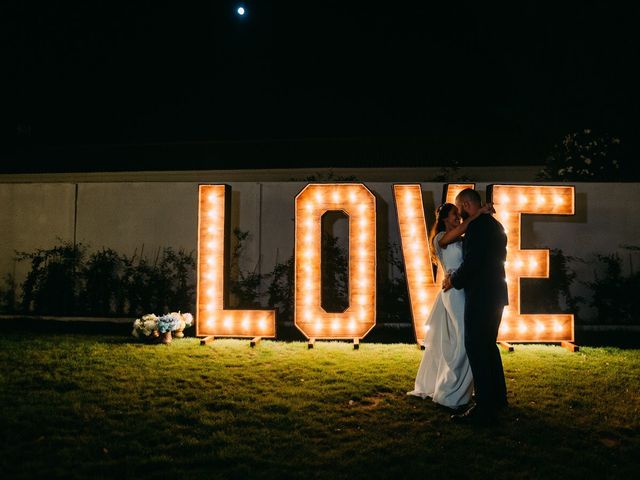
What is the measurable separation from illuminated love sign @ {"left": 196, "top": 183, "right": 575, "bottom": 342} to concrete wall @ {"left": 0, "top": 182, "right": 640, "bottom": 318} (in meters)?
1.52

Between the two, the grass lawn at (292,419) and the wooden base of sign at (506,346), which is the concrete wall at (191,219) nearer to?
the wooden base of sign at (506,346)

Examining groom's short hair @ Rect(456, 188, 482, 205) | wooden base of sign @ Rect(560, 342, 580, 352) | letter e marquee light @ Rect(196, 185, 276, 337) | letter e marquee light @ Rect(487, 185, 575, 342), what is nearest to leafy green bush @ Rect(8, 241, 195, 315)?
letter e marquee light @ Rect(196, 185, 276, 337)

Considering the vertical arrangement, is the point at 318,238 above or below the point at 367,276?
above

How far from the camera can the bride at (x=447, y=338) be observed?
5.08m

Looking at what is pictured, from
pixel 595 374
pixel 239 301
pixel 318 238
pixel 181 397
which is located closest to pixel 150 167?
pixel 239 301

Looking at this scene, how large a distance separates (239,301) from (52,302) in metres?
3.95

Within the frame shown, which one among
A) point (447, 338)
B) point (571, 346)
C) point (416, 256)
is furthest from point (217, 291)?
point (571, 346)

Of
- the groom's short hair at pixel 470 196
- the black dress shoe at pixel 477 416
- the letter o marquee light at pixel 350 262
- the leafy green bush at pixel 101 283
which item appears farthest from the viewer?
the leafy green bush at pixel 101 283

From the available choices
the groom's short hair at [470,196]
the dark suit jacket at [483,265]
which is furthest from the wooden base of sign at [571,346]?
the groom's short hair at [470,196]

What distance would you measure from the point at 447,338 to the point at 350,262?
2.88m

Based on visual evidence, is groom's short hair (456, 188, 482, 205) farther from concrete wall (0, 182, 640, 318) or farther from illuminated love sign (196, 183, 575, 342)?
concrete wall (0, 182, 640, 318)

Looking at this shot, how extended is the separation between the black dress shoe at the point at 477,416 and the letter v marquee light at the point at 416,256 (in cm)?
282

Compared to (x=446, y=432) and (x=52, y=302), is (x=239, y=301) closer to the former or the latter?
(x=52, y=302)

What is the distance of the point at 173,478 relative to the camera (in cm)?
359
